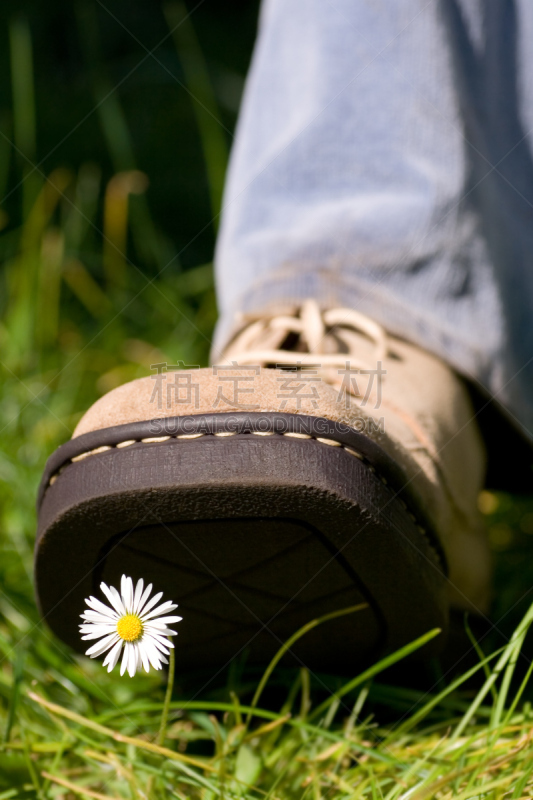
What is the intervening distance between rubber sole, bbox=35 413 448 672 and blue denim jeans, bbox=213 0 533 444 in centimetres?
24

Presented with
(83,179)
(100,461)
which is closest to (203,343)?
(83,179)

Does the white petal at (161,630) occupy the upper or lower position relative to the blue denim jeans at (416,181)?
lower

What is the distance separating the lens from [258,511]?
0.44 meters

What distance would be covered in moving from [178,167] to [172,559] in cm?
118

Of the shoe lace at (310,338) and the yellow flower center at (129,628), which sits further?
the shoe lace at (310,338)

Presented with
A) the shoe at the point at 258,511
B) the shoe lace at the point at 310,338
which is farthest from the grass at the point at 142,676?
the shoe lace at the point at 310,338

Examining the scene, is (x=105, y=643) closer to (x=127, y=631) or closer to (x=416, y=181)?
(x=127, y=631)

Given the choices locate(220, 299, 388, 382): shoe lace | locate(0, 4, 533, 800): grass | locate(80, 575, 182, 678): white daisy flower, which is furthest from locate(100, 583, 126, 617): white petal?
locate(220, 299, 388, 382): shoe lace

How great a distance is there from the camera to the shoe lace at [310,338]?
0.59m

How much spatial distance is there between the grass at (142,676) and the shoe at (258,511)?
4 cm

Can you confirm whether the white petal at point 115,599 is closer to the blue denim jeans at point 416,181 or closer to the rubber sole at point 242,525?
the rubber sole at point 242,525

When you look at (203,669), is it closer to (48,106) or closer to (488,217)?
(488,217)

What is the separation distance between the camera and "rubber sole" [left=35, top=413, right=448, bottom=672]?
0.43 meters

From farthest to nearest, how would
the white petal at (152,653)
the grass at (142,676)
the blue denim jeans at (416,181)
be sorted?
the blue denim jeans at (416,181), the grass at (142,676), the white petal at (152,653)
